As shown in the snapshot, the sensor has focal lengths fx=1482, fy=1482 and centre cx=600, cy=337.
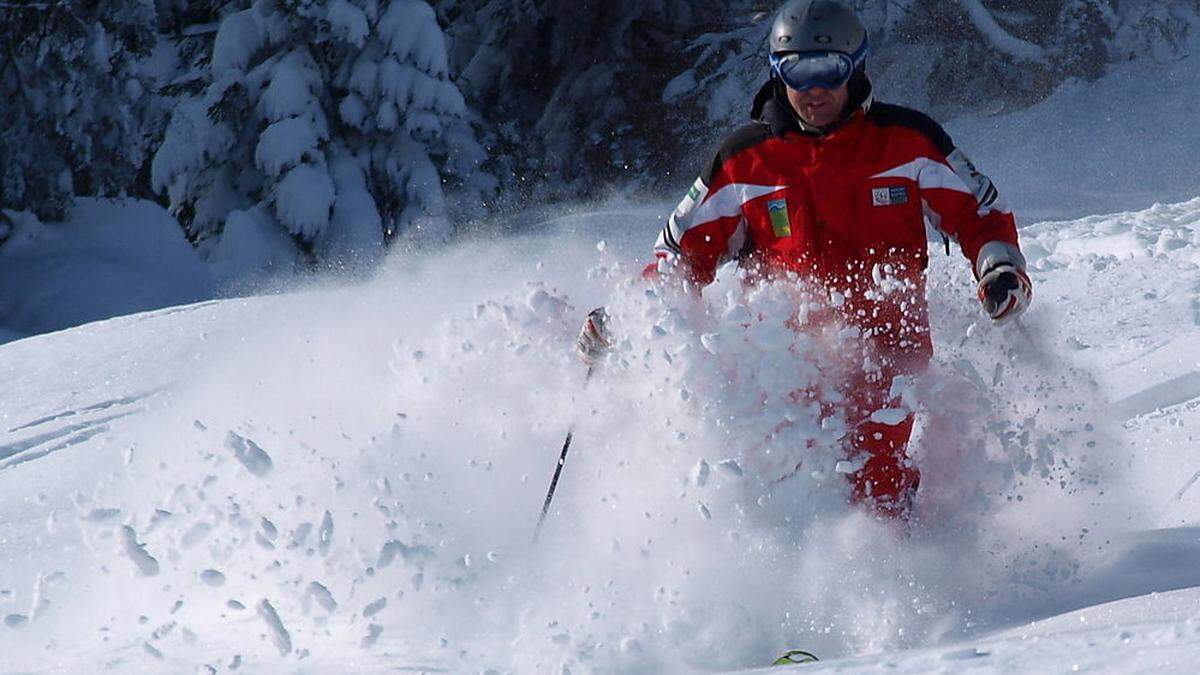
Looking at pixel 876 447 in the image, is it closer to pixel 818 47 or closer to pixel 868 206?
pixel 868 206

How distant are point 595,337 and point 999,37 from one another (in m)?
17.2

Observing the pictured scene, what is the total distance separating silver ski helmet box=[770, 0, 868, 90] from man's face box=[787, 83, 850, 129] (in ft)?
0.07

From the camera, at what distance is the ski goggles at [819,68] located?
14.6 feet

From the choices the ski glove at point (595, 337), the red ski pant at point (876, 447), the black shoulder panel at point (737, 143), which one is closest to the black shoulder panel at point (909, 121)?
the black shoulder panel at point (737, 143)

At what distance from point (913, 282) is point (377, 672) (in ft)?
6.56

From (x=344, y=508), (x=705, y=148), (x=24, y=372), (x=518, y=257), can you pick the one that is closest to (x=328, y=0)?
(x=705, y=148)

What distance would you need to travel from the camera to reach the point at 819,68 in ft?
14.6

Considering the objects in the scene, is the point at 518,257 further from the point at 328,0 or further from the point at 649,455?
the point at 328,0

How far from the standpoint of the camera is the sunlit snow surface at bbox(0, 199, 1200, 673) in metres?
4.01

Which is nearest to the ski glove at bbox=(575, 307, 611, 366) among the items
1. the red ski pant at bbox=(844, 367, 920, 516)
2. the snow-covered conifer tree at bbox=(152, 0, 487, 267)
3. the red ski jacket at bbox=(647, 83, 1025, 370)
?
the red ski jacket at bbox=(647, 83, 1025, 370)

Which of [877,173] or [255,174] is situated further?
[255,174]

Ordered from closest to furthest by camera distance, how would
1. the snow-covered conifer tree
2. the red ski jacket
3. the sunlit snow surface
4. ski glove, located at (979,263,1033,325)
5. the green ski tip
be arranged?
the green ski tip
the sunlit snow surface
ski glove, located at (979,263,1033,325)
the red ski jacket
the snow-covered conifer tree

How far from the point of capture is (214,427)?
6176mm

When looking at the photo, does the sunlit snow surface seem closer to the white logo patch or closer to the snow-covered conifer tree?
the white logo patch
